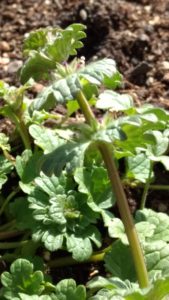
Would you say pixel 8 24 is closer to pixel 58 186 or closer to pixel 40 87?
pixel 40 87

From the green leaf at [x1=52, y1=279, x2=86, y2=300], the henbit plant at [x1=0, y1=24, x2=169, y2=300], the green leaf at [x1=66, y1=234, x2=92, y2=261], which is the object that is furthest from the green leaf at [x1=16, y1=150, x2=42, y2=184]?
the green leaf at [x1=52, y1=279, x2=86, y2=300]

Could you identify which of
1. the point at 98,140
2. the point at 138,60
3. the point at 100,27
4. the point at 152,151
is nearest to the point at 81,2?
the point at 100,27

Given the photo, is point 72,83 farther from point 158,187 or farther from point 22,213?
point 158,187

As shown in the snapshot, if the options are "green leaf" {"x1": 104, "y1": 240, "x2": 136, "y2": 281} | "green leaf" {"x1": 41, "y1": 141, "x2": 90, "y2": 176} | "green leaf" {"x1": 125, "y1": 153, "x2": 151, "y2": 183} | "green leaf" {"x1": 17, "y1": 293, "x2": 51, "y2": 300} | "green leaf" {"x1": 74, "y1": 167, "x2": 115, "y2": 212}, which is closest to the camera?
"green leaf" {"x1": 41, "y1": 141, "x2": 90, "y2": 176}

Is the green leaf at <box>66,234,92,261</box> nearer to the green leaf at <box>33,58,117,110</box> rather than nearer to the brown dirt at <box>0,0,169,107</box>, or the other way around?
the green leaf at <box>33,58,117,110</box>

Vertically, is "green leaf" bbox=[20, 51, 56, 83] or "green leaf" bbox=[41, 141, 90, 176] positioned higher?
"green leaf" bbox=[20, 51, 56, 83]

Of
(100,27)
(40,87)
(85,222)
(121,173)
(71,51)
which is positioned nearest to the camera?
(71,51)
